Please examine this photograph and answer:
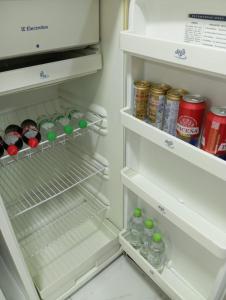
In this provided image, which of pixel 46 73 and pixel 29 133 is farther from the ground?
pixel 46 73

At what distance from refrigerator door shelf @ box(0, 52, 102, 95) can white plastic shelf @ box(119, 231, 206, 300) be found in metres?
0.80

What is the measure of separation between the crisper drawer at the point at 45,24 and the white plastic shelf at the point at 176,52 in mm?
164

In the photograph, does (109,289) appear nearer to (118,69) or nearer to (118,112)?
(118,112)

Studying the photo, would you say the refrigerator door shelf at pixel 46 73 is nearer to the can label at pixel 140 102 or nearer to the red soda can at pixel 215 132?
the can label at pixel 140 102

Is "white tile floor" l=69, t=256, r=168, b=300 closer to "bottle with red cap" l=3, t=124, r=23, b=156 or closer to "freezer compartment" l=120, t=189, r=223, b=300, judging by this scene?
"freezer compartment" l=120, t=189, r=223, b=300

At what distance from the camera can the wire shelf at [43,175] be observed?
1361mm

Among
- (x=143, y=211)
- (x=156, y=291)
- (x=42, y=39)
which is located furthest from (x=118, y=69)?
(x=156, y=291)

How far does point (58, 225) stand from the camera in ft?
4.78

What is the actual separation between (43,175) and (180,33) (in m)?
1.07

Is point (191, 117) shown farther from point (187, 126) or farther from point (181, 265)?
point (181, 265)

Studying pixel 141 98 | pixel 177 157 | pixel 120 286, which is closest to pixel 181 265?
pixel 120 286

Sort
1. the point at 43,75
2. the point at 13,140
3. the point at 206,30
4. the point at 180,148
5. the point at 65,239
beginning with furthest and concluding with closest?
the point at 65,239 → the point at 13,140 → the point at 43,75 → the point at 180,148 → the point at 206,30

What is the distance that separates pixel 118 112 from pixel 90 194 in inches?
25.3

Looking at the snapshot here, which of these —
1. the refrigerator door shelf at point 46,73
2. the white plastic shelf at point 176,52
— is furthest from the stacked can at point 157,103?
the refrigerator door shelf at point 46,73
